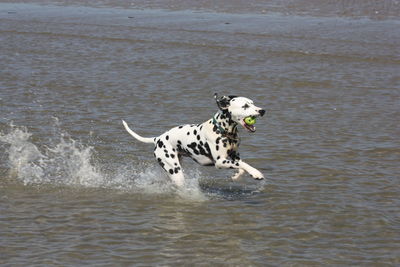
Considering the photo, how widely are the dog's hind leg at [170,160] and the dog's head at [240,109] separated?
978mm

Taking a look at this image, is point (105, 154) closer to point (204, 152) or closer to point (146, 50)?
point (204, 152)

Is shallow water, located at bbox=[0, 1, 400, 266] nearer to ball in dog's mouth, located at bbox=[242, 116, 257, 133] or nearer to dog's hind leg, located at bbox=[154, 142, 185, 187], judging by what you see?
dog's hind leg, located at bbox=[154, 142, 185, 187]

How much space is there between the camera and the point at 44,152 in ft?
39.7

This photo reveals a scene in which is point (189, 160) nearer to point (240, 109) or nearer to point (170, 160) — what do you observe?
point (170, 160)

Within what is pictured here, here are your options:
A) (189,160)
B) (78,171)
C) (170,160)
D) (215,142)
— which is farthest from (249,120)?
(78,171)

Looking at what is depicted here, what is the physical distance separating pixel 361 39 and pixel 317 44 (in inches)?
61.6

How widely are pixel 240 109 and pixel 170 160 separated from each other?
126cm

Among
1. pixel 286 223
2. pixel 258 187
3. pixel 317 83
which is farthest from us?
pixel 317 83

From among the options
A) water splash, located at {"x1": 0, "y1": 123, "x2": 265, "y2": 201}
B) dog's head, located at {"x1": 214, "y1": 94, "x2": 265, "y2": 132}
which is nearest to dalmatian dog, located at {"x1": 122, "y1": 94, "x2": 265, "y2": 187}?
dog's head, located at {"x1": 214, "y1": 94, "x2": 265, "y2": 132}

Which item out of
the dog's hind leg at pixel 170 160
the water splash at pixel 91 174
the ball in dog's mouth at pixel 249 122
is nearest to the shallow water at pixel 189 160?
the water splash at pixel 91 174

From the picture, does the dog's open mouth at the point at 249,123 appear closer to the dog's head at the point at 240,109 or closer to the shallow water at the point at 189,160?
the dog's head at the point at 240,109

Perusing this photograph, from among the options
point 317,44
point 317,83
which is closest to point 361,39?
point 317,44

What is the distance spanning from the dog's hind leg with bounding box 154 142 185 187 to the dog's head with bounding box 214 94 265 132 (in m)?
0.98

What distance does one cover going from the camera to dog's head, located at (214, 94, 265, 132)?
9.00 m
